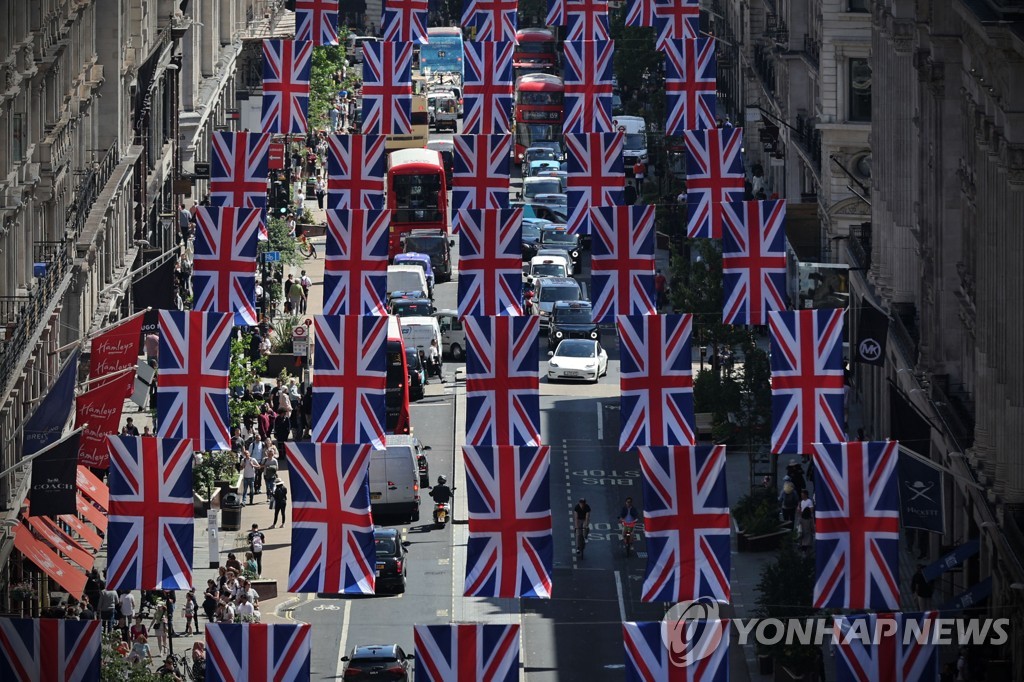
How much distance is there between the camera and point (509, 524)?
5488cm

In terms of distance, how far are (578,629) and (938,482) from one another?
46.8 ft

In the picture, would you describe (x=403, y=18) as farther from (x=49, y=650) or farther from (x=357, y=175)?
(x=49, y=650)

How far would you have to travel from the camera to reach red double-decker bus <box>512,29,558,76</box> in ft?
518

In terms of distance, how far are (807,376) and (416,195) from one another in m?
60.1

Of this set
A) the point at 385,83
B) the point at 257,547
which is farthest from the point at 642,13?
the point at 257,547

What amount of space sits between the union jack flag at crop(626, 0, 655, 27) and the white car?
14.0 metres

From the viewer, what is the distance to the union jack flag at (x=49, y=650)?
48625 millimetres

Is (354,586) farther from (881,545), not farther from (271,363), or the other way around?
(271,363)

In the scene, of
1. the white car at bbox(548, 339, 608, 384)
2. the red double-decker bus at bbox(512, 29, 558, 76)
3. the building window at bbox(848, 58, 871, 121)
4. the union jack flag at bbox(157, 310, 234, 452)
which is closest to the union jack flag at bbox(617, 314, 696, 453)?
the union jack flag at bbox(157, 310, 234, 452)

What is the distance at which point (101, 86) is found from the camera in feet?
313

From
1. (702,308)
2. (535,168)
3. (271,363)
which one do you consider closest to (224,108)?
(535,168)

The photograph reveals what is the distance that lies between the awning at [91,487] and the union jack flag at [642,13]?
4024 cm

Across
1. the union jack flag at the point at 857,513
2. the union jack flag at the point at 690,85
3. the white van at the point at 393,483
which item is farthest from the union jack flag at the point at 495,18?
the union jack flag at the point at 857,513

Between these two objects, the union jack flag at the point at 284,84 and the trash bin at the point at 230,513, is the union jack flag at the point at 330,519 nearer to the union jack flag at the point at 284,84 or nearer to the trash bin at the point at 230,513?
the trash bin at the point at 230,513
